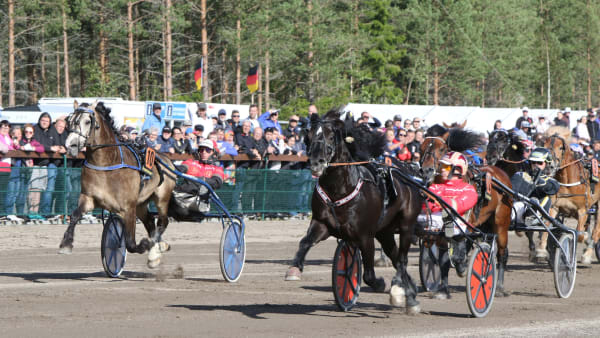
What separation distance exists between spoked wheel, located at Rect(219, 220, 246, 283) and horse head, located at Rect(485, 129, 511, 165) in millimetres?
3885

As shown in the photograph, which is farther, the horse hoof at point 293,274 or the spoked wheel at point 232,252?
the spoked wheel at point 232,252

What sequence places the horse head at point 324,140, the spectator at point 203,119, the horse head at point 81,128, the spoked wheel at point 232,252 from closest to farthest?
1. the horse head at point 324,140
2. the horse head at point 81,128
3. the spoked wheel at point 232,252
4. the spectator at point 203,119

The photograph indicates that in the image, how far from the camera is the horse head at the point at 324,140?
7.65 metres

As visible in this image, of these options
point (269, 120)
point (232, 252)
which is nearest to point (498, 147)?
point (232, 252)

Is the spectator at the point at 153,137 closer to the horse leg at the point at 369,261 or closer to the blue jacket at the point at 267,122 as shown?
the blue jacket at the point at 267,122

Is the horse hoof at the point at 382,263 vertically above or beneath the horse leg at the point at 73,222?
beneath

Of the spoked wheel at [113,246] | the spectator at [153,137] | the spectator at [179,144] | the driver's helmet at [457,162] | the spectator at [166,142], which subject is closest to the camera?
the driver's helmet at [457,162]

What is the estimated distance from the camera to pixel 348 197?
26.0 ft

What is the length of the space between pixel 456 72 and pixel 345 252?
5370 cm

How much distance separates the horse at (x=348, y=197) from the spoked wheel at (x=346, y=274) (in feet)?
0.55

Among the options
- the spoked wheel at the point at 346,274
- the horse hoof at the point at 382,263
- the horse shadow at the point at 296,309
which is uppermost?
the spoked wheel at the point at 346,274

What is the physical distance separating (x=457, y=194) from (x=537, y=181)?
8.21 ft

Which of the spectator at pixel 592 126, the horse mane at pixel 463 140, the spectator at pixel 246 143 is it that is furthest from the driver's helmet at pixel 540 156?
the spectator at pixel 592 126

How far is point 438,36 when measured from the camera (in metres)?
57.4
